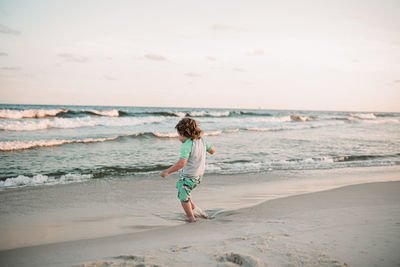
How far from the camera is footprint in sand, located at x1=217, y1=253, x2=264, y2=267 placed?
95.6 inches

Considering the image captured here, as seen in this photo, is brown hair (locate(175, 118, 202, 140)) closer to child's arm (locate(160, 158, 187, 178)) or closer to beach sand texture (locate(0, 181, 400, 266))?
child's arm (locate(160, 158, 187, 178))

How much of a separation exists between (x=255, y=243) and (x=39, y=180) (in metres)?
5.84

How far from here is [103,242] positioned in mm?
3271

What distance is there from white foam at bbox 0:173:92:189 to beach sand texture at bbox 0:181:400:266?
3.69 meters

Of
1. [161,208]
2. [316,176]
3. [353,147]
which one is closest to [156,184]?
[161,208]

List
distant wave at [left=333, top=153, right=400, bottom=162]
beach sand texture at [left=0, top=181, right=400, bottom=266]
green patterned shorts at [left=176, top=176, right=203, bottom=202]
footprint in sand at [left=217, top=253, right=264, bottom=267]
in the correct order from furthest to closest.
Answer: distant wave at [left=333, top=153, right=400, bottom=162], green patterned shorts at [left=176, top=176, right=203, bottom=202], beach sand texture at [left=0, top=181, right=400, bottom=266], footprint in sand at [left=217, top=253, right=264, bottom=267]

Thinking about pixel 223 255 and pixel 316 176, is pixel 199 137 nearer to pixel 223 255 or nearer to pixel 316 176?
pixel 223 255

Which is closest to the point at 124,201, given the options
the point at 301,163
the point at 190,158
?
the point at 190,158

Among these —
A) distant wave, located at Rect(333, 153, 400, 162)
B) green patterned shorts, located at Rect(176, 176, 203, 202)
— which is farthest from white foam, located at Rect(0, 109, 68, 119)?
green patterned shorts, located at Rect(176, 176, 203, 202)

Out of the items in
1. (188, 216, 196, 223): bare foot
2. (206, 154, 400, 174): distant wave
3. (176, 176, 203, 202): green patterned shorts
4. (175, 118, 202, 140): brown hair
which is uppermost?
(175, 118, 202, 140): brown hair

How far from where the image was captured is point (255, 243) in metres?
2.88

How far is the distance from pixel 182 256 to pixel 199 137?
72.4 inches

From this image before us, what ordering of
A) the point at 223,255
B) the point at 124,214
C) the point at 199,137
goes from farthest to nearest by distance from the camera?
1. the point at 124,214
2. the point at 199,137
3. the point at 223,255

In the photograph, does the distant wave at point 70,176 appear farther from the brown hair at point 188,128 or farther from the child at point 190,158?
the brown hair at point 188,128
